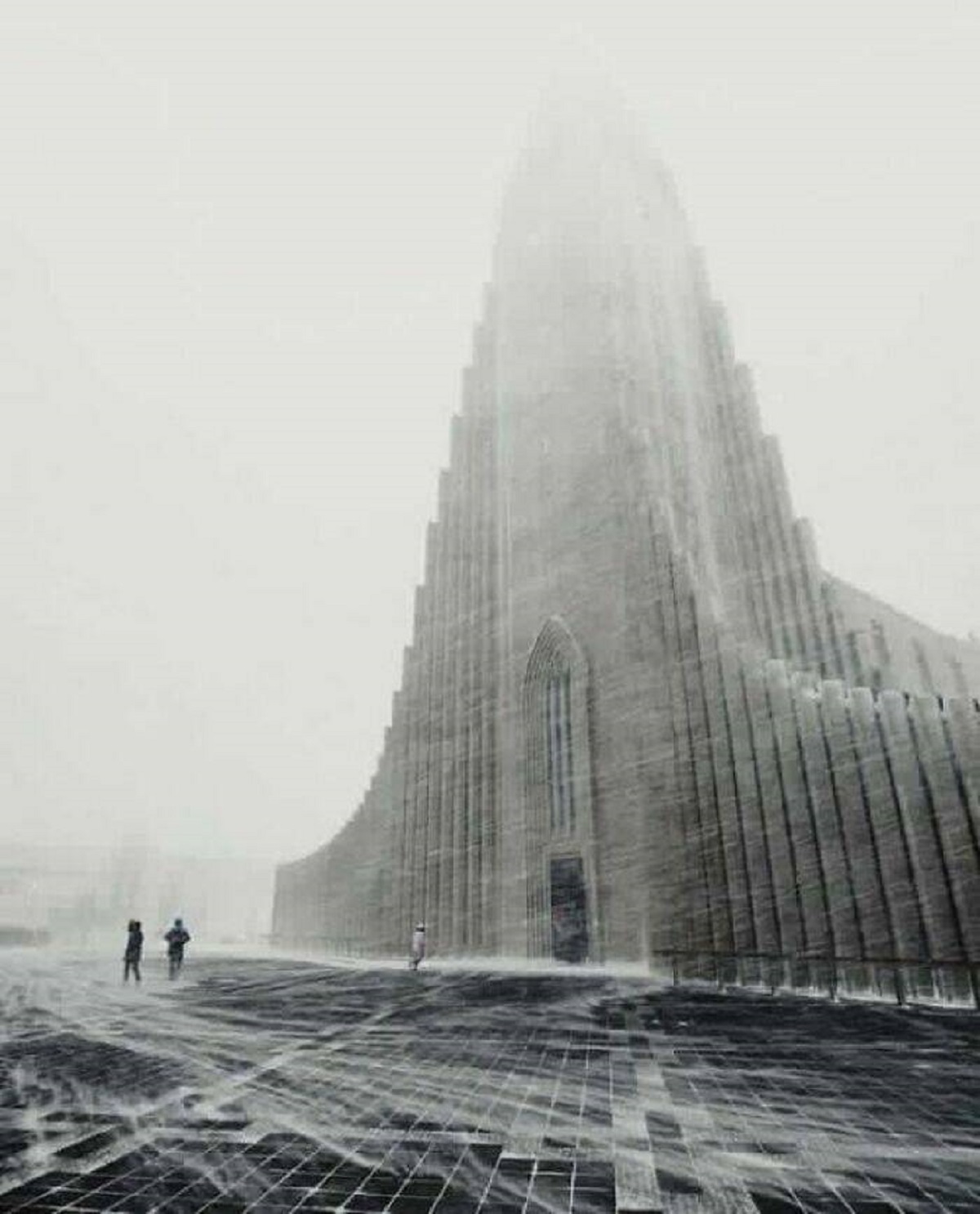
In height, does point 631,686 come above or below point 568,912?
above

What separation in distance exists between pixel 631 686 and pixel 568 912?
770 cm

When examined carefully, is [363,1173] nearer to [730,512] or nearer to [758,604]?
[758,604]

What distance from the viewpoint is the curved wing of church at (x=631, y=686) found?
1614cm

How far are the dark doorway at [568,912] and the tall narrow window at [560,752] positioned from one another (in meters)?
1.27

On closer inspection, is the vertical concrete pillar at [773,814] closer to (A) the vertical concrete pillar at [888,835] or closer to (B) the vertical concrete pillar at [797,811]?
(B) the vertical concrete pillar at [797,811]

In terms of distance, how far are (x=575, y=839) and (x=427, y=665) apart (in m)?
11.2

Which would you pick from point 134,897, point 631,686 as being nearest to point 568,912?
point 631,686

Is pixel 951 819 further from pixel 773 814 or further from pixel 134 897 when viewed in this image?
pixel 134 897

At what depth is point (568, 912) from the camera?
946 inches

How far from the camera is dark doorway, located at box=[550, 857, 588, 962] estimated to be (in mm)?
23531

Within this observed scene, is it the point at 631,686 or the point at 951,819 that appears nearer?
the point at 951,819

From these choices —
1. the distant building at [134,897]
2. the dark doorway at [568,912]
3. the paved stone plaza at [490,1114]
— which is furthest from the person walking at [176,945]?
the distant building at [134,897]

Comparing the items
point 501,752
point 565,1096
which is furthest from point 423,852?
point 565,1096

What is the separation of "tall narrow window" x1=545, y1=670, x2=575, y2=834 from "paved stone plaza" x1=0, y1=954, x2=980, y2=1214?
1460 cm
